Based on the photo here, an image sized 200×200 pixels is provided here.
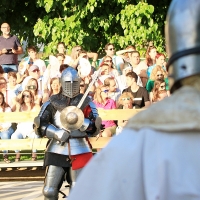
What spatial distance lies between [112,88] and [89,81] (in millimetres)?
721

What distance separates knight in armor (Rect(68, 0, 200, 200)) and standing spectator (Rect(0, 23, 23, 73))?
1102 cm

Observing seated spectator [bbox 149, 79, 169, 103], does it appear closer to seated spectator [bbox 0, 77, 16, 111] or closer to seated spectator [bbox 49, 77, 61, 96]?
seated spectator [bbox 49, 77, 61, 96]

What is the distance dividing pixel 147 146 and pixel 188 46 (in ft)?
0.94

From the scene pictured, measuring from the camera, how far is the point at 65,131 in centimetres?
755

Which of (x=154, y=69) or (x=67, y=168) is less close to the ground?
(x=154, y=69)

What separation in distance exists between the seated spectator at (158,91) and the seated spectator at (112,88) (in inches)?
23.6

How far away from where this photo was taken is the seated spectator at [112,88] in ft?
36.7

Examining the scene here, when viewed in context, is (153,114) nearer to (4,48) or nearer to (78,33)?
(4,48)

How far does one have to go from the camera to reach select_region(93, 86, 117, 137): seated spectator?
11.0 metres

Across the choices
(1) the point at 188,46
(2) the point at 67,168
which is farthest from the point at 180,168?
(2) the point at 67,168

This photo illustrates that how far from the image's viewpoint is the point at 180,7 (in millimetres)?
1877

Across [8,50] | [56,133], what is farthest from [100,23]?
[56,133]

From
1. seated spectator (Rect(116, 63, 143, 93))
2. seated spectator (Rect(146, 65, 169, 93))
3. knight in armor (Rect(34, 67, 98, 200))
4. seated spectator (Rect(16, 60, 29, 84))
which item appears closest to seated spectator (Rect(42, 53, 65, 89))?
seated spectator (Rect(16, 60, 29, 84))

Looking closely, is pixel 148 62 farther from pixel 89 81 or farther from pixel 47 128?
pixel 47 128
